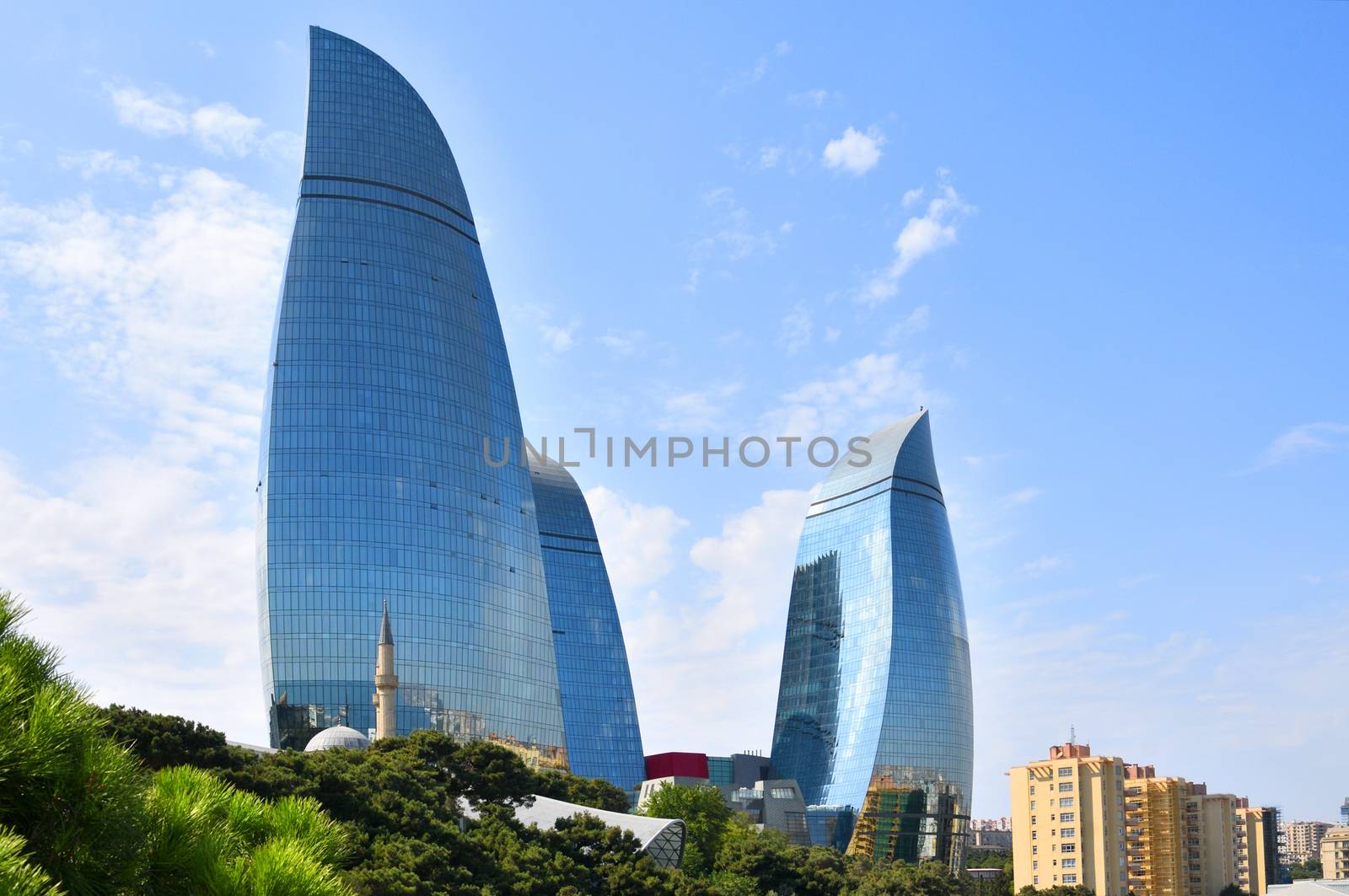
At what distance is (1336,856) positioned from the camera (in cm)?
17800

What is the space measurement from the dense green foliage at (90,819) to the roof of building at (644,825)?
51.1m

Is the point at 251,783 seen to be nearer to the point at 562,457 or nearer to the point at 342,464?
the point at 342,464

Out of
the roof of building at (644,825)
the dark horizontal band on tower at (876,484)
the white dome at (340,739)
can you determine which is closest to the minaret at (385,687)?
the white dome at (340,739)

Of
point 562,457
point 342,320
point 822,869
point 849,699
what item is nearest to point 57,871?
point 822,869

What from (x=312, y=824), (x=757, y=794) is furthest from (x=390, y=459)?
(x=312, y=824)

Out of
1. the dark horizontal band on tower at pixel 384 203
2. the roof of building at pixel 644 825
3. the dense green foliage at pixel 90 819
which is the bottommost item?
the roof of building at pixel 644 825

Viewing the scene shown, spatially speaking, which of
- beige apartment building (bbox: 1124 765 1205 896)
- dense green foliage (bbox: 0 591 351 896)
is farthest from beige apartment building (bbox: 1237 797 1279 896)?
dense green foliage (bbox: 0 591 351 896)

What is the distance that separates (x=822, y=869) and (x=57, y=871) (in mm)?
66911

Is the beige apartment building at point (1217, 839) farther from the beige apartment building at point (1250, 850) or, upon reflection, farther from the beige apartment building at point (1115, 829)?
the beige apartment building at point (1250, 850)

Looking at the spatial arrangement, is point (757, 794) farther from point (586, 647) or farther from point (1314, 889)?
point (1314, 889)

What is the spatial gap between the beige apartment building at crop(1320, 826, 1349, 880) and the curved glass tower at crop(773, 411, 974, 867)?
53.1 meters

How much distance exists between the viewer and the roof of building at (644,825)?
211ft

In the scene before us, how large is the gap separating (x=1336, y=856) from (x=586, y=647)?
10499cm

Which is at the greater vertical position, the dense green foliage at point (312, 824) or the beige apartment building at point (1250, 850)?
the dense green foliage at point (312, 824)
